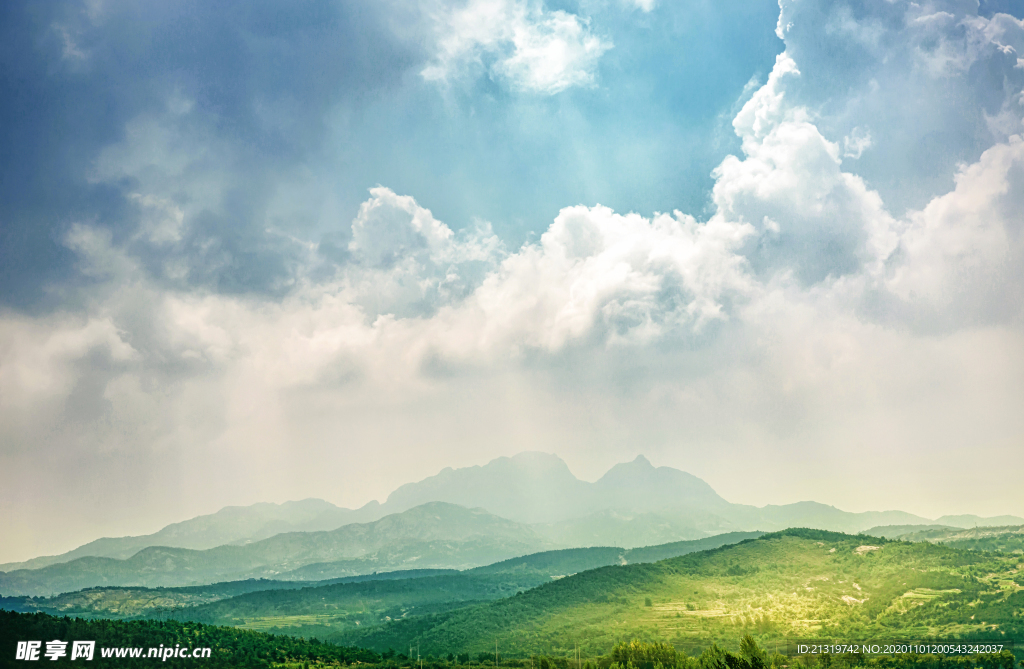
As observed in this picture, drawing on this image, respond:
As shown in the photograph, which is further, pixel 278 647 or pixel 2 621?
pixel 278 647

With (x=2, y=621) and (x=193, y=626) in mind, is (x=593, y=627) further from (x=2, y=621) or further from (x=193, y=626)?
(x=2, y=621)

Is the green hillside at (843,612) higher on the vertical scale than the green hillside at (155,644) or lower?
lower

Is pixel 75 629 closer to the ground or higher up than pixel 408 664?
higher up

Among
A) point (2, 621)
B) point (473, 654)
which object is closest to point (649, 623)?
point (473, 654)

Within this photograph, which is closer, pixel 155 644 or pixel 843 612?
pixel 155 644

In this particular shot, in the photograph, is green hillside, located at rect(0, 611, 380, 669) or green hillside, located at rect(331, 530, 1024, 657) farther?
green hillside, located at rect(331, 530, 1024, 657)

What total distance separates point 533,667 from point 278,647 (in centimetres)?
5652

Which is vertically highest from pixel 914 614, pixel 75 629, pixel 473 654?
pixel 75 629

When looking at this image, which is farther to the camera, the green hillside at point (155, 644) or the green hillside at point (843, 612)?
the green hillside at point (843, 612)

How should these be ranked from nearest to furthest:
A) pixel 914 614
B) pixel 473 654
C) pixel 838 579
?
pixel 914 614
pixel 473 654
pixel 838 579

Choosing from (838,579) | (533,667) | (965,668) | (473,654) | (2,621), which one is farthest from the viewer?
(838,579)

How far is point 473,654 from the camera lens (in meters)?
178

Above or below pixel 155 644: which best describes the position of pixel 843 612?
below

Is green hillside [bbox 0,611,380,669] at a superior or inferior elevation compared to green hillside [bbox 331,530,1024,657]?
superior
